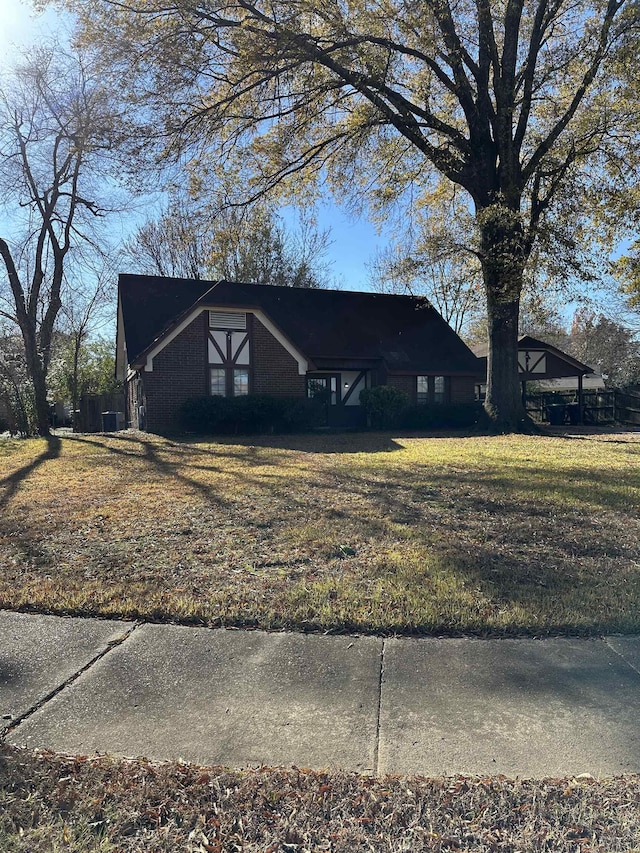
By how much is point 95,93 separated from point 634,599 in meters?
14.9

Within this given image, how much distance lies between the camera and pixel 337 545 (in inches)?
204

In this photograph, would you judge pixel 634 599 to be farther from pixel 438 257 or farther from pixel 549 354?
pixel 549 354

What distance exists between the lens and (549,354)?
86.2 feet

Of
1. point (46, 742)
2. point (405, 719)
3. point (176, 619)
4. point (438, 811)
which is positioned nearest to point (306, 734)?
point (405, 719)

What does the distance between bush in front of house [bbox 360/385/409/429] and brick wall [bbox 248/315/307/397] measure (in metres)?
2.88

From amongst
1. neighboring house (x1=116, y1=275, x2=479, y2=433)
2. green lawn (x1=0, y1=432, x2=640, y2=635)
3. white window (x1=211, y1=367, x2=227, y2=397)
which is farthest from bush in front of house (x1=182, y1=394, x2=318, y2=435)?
green lawn (x1=0, y1=432, x2=640, y2=635)

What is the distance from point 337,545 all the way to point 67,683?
274 centimetres

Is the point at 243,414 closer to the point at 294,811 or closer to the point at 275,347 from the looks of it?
the point at 275,347

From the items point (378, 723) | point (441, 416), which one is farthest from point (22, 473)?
point (441, 416)

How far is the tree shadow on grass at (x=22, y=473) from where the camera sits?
27.0 ft

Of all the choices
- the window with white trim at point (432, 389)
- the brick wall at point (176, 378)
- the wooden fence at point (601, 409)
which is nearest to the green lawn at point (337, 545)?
the brick wall at point (176, 378)

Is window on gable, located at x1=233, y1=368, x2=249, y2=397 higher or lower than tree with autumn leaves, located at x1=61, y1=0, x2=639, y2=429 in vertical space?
lower

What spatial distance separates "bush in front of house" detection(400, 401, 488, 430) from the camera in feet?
69.5

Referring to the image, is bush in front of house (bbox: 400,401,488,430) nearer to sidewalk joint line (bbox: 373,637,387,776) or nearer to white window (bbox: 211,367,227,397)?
white window (bbox: 211,367,227,397)
